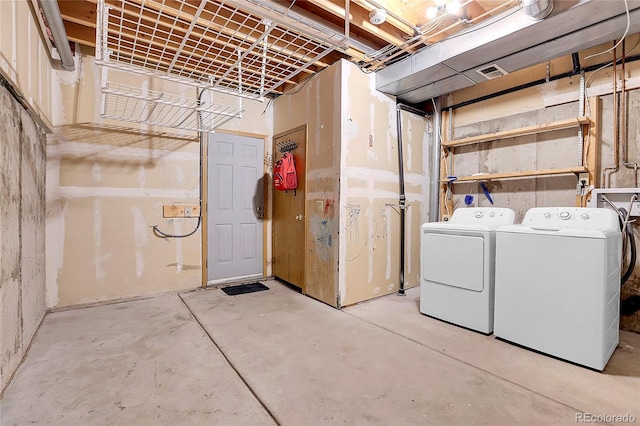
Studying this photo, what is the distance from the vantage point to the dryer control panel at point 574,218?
6.89 ft

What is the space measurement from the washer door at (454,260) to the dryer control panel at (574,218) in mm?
493

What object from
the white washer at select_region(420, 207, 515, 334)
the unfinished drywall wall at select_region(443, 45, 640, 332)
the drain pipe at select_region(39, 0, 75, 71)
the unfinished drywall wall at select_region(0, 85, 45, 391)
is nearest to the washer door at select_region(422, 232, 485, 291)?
the white washer at select_region(420, 207, 515, 334)

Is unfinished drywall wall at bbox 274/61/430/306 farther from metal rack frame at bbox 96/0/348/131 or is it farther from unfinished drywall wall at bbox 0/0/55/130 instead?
unfinished drywall wall at bbox 0/0/55/130

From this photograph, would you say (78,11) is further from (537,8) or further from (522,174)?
(522,174)

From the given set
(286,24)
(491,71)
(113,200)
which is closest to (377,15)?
(286,24)

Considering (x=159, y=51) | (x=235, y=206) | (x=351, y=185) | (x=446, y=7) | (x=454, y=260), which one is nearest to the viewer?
(x=446, y=7)

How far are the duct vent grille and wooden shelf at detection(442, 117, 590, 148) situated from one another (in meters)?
0.57

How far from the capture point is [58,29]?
219cm

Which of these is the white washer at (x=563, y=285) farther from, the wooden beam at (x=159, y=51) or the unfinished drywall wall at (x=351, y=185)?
the wooden beam at (x=159, y=51)

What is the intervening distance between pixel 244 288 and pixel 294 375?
2012 millimetres

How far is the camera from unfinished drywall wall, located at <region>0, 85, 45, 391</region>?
5.38ft

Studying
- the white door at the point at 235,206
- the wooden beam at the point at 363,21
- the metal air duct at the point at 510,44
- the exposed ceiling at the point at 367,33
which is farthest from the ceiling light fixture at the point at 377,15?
the white door at the point at 235,206

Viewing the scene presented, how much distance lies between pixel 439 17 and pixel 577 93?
1550 mm

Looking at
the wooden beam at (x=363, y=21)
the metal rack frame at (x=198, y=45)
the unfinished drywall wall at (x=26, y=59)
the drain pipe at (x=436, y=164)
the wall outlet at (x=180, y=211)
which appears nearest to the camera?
the unfinished drywall wall at (x=26, y=59)
